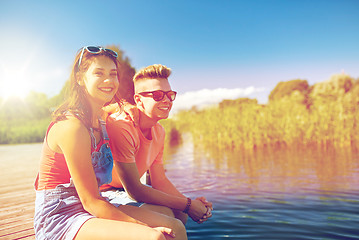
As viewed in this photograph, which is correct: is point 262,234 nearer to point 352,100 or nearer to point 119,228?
point 119,228

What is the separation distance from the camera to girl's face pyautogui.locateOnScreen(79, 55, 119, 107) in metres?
1.77

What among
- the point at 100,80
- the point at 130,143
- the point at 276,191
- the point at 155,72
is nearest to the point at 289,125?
the point at 276,191

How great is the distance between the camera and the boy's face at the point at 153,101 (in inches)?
85.1

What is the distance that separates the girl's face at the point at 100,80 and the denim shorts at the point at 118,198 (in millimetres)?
638

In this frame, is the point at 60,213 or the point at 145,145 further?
the point at 145,145

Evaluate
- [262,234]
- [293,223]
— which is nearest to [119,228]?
[262,234]

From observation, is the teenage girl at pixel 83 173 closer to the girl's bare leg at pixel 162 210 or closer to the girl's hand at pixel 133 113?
the girl's bare leg at pixel 162 210

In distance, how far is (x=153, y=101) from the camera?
2156 mm

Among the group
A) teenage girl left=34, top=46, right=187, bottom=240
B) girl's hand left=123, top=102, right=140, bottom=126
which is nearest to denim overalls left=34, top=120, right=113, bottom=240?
teenage girl left=34, top=46, right=187, bottom=240

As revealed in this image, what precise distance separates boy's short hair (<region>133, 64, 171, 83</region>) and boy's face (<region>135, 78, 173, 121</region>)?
0.10 feet

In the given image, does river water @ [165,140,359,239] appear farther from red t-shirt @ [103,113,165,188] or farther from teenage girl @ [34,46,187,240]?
teenage girl @ [34,46,187,240]

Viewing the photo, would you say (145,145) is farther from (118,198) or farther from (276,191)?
(276,191)

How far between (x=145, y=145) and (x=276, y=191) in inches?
159

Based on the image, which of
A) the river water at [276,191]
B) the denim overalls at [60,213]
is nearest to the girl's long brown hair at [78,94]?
the denim overalls at [60,213]
